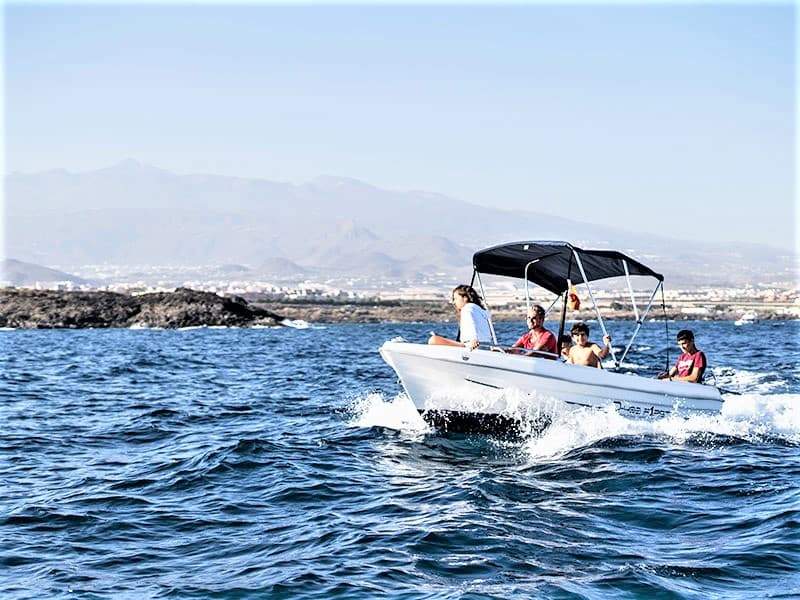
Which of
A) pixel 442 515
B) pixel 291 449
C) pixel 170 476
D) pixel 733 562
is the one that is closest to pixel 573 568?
pixel 733 562

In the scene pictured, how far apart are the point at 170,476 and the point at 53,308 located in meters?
74.3

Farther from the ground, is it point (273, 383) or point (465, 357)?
point (465, 357)

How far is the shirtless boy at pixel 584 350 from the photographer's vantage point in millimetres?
17953

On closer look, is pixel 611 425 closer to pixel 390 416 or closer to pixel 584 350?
pixel 584 350

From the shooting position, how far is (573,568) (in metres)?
9.67

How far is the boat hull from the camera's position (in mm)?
16688

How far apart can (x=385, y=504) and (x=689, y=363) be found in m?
9.00

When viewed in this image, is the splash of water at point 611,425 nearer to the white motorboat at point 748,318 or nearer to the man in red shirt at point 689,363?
the man in red shirt at point 689,363

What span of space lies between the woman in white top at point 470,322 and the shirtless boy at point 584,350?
1853 mm

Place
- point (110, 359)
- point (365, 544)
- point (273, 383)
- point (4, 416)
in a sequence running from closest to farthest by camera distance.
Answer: point (365, 544), point (4, 416), point (273, 383), point (110, 359)

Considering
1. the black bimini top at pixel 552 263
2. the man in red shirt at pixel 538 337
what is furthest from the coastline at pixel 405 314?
the man in red shirt at pixel 538 337

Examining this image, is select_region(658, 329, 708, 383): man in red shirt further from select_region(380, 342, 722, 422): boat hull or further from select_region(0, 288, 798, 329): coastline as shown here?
select_region(0, 288, 798, 329): coastline

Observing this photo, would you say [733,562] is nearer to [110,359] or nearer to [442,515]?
[442,515]

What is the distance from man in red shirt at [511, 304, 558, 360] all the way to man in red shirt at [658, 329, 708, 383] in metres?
2.97
